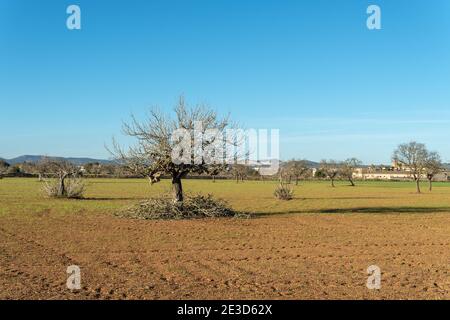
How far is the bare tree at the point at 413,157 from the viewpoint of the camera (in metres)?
74.4

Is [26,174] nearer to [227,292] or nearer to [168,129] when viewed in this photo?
[168,129]

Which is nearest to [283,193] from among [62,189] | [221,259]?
[62,189]

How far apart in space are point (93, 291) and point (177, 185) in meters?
18.3

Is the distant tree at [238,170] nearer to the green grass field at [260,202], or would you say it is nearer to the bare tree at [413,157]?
the green grass field at [260,202]

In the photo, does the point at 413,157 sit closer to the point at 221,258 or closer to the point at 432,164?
the point at 432,164

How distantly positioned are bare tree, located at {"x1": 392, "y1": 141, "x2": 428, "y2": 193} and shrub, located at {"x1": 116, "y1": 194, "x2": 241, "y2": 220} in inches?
2120

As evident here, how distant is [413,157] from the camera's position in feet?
246

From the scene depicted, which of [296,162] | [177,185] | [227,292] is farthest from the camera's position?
[296,162]

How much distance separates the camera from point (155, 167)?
27.3 metres

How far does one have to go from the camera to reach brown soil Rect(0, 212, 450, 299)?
34.0ft

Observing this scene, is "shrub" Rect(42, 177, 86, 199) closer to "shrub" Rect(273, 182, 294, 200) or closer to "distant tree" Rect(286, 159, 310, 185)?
"shrub" Rect(273, 182, 294, 200)

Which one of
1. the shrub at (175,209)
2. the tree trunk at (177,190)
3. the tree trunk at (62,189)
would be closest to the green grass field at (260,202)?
the tree trunk at (177,190)

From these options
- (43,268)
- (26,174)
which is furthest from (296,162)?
(43,268)

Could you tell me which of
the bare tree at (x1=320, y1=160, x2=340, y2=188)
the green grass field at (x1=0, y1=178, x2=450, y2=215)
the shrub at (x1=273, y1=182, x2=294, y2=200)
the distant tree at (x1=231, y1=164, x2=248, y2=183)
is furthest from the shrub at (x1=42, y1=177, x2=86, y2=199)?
the bare tree at (x1=320, y1=160, x2=340, y2=188)
